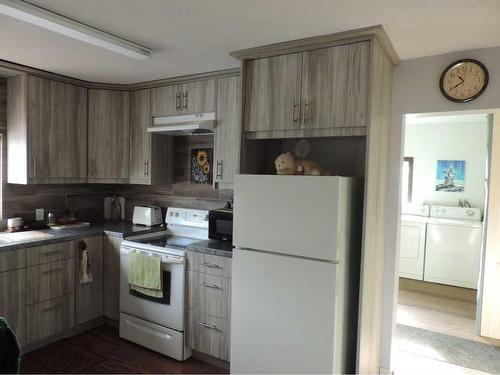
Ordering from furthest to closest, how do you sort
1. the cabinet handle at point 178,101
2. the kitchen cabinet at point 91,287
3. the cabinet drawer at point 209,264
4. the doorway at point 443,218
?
Answer: the doorway at point 443,218
the cabinet handle at point 178,101
the kitchen cabinet at point 91,287
the cabinet drawer at point 209,264

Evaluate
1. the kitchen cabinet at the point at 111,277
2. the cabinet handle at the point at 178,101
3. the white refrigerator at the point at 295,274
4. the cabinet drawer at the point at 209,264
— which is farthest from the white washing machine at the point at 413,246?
the kitchen cabinet at the point at 111,277

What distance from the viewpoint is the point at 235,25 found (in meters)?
1.94

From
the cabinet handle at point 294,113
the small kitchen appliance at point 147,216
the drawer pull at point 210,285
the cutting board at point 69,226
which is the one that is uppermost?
the cabinet handle at point 294,113

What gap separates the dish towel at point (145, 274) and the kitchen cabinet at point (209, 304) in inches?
10.5

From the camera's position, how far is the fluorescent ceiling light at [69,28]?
5.66ft

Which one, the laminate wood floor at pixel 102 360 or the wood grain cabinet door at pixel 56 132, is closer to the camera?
the laminate wood floor at pixel 102 360

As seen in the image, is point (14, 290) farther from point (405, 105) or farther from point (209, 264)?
point (405, 105)

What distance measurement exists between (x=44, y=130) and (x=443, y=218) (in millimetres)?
5127

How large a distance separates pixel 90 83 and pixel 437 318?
436cm

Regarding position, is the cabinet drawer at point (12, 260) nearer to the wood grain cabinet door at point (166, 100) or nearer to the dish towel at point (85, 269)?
the dish towel at point (85, 269)

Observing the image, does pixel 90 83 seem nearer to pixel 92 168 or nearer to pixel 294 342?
pixel 92 168

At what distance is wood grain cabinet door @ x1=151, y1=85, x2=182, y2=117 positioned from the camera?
123 inches

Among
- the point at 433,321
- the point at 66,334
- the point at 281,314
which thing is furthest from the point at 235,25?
the point at 433,321

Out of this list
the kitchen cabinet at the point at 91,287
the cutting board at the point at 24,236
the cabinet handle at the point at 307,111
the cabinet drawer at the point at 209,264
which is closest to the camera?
the cabinet handle at the point at 307,111
